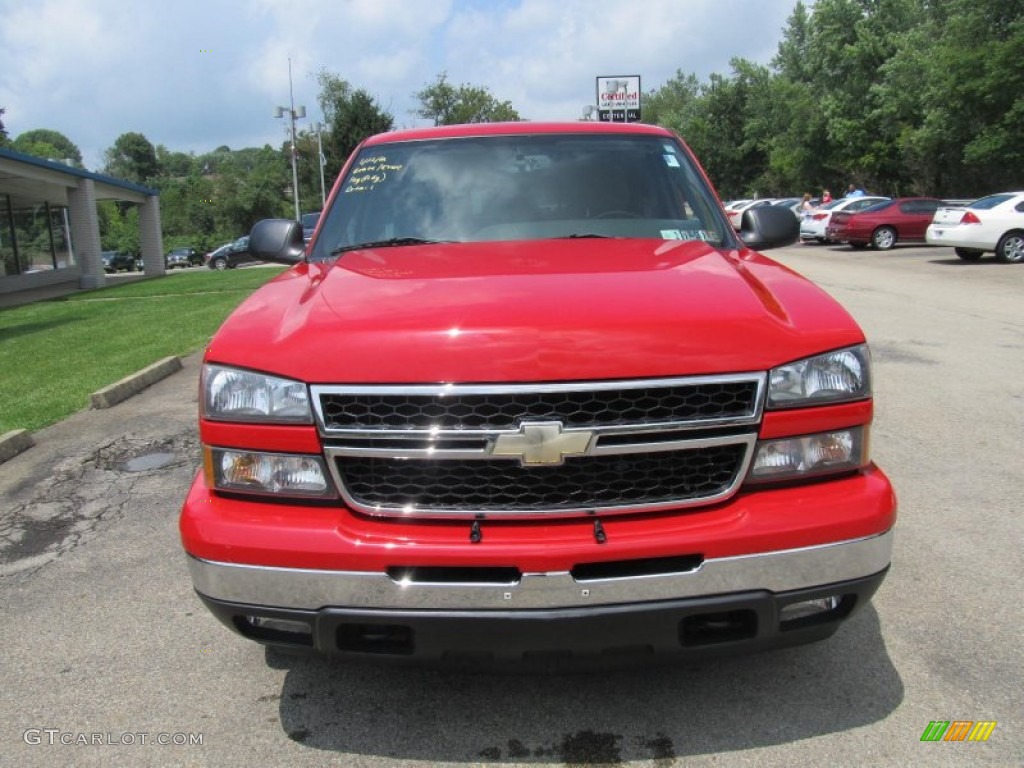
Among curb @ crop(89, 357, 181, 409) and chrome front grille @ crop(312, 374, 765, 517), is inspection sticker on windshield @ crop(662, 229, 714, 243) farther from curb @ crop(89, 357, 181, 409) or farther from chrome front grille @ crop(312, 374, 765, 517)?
curb @ crop(89, 357, 181, 409)

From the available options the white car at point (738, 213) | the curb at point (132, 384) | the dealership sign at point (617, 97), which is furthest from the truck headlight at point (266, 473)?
the dealership sign at point (617, 97)

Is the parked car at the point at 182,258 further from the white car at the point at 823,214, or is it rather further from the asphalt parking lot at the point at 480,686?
the asphalt parking lot at the point at 480,686

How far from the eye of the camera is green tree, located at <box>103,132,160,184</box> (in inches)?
5094

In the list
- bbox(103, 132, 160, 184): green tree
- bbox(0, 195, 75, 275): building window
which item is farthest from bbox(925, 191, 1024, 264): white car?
bbox(103, 132, 160, 184): green tree

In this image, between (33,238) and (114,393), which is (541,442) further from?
(33,238)

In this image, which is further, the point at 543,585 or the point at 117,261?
the point at 117,261

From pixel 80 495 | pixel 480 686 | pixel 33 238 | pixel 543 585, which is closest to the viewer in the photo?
pixel 543 585

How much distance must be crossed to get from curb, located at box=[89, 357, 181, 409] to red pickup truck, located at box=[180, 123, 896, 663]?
18.7ft

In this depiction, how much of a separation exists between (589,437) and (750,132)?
205 ft

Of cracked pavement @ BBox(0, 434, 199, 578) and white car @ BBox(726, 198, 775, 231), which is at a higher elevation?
white car @ BBox(726, 198, 775, 231)

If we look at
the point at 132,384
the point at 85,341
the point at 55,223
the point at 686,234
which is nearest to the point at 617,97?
the point at 55,223

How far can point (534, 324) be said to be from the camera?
7.66ft

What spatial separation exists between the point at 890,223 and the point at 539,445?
26.8m

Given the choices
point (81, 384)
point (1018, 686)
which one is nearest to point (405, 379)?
point (1018, 686)
